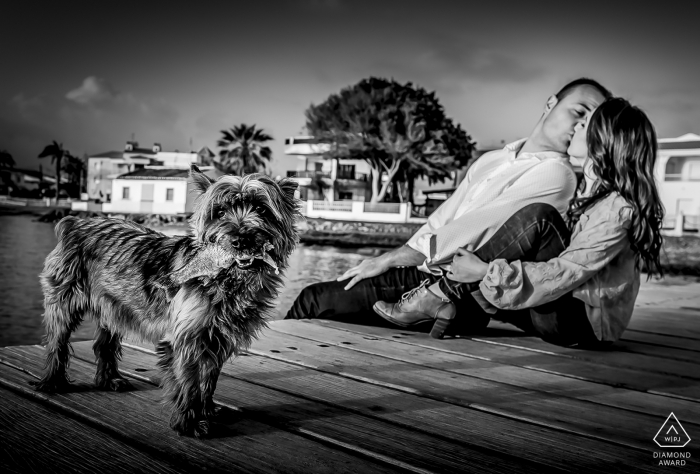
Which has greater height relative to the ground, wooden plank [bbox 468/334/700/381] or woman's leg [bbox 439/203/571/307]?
woman's leg [bbox 439/203/571/307]

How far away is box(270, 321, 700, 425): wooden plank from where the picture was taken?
243 cm

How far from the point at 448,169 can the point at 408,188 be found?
6.76 metres

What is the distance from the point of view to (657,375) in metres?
2.94

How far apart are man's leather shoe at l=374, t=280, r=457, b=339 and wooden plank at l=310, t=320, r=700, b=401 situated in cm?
9

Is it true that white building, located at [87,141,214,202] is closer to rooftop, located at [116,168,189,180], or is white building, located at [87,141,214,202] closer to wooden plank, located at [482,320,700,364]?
rooftop, located at [116,168,189,180]

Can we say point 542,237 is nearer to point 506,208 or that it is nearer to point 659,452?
point 506,208

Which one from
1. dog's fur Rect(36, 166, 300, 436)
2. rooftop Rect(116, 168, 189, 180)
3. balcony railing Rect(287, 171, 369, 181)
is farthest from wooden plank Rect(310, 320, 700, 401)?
rooftop Rect(116, 168, 189, 180)

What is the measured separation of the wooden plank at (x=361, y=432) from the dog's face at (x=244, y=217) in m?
0.55

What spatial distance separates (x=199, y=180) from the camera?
203 cm

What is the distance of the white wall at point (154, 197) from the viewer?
57.8m

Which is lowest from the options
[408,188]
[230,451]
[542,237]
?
[230,451]

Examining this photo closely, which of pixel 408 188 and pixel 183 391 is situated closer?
pixel 183 391

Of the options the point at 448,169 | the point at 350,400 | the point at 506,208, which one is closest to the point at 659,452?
the point at 350,400

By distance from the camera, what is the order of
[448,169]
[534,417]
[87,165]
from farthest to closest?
[87,165], [448,169], [534,417]
